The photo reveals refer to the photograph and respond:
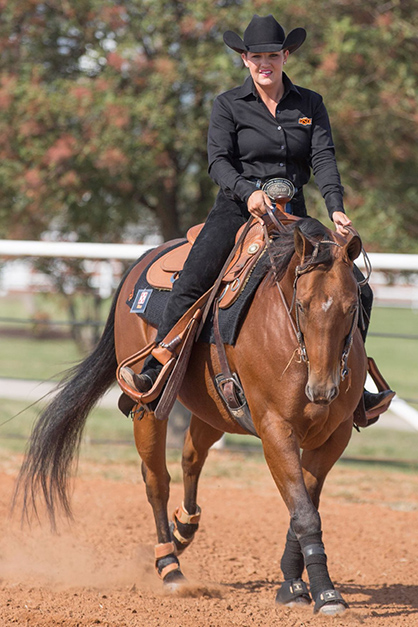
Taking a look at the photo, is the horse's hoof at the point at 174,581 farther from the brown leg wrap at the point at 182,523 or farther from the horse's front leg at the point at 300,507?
the horse's front leg at the point at 300,507

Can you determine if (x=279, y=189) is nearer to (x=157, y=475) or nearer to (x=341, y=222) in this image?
(x=341, y=222)

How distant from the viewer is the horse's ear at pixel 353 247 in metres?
3.07

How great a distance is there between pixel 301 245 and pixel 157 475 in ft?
6.45

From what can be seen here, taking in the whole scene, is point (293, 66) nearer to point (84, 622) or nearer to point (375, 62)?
point (375, 62)

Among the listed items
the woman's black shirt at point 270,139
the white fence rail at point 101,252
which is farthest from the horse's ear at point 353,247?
the white fence rail at point 101,252

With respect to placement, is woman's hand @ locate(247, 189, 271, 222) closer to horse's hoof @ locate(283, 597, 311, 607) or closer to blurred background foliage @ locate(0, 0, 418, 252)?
horse's hoof @ locate(283, 597, 311, 607)

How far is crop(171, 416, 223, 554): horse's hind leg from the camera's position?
4609 mm

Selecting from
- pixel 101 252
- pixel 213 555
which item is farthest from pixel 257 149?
pixel 101 252

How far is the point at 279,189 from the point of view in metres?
3.73

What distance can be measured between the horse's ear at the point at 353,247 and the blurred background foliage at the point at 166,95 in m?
3.94

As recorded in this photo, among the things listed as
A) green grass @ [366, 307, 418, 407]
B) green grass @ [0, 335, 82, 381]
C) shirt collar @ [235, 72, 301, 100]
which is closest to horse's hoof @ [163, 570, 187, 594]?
shirt collar @ [235, 72, 301, 100]

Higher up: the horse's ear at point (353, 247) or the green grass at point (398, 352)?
the horse's ear at point (353, 247)

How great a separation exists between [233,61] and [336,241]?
4.12 m

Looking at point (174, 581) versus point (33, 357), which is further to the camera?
point (33, 357)
